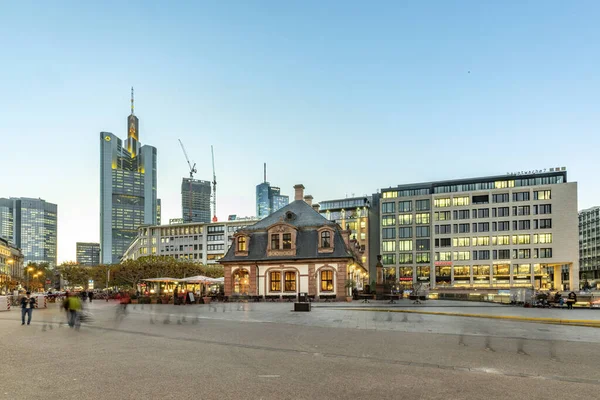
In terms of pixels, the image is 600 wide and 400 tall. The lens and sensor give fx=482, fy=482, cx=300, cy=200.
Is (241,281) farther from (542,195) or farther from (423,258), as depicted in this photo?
(542,195)

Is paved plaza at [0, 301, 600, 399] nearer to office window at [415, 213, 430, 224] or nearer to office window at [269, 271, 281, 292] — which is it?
office window at [269, 271, 281, 292]

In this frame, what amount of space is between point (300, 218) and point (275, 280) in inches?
317

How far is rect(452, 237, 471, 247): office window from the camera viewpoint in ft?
411

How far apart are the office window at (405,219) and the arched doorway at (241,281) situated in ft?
279

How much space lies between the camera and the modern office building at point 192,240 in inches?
6614

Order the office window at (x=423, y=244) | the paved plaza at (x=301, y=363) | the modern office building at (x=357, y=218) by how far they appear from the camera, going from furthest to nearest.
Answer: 1. the modern office building at (x=357, y=218)
2. the office window at (x=423, y=244)
3. the paved plaza at (x=301, y=363)

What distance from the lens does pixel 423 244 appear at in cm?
13212

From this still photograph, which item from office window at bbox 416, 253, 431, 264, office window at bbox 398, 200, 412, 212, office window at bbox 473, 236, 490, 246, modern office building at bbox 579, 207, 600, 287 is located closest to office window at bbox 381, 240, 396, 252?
office window at bbox 416, 253, 431, 264

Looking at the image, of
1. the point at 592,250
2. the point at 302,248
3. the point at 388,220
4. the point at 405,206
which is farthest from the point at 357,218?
the point at 592,250

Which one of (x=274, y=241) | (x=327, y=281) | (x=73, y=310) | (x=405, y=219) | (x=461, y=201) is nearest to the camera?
(x=73, y=310)

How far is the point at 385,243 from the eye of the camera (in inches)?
5354

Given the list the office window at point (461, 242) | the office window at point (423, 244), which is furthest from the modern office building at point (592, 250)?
the office window at point (423, 244)

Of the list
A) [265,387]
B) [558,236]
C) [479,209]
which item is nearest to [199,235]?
[479,209]

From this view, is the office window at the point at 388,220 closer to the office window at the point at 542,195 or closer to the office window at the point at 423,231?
the office window at the point at 423,231
